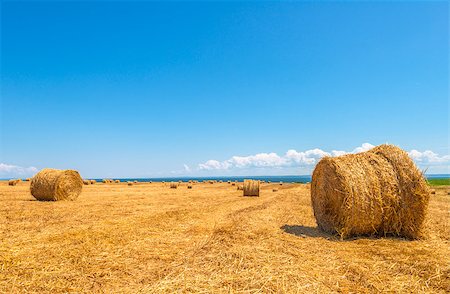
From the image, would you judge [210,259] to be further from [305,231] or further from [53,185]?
[53,185]

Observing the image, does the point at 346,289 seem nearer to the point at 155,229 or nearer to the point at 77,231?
the point at 155,229

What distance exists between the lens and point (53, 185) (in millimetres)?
19359

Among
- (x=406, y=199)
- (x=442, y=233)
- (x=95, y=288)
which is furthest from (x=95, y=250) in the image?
(x=442, y=233)

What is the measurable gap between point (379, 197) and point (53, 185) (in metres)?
18.3

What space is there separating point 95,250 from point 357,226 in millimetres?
7281

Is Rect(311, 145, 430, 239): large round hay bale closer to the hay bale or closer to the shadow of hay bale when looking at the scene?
the shadow of hay bale

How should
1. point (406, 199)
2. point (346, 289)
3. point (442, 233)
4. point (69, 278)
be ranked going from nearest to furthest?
point (346, 289), point (69, 278), point (406, 199), point (442, 233)

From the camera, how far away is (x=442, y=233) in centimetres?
988

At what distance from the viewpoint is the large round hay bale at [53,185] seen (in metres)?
19.3

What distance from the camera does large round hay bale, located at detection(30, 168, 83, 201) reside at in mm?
19328

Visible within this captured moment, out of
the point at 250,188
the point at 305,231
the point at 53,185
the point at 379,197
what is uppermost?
the point at 53,185

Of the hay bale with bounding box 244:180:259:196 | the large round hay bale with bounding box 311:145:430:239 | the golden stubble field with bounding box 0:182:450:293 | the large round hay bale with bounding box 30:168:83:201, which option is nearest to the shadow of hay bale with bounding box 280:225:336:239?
the golden stubble field with bounding box 0:182:450:293

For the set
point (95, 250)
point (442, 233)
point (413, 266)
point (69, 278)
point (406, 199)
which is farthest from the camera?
point (442, 233)

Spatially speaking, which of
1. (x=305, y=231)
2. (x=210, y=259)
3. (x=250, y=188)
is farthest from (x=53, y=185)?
(x=210, y=259)
